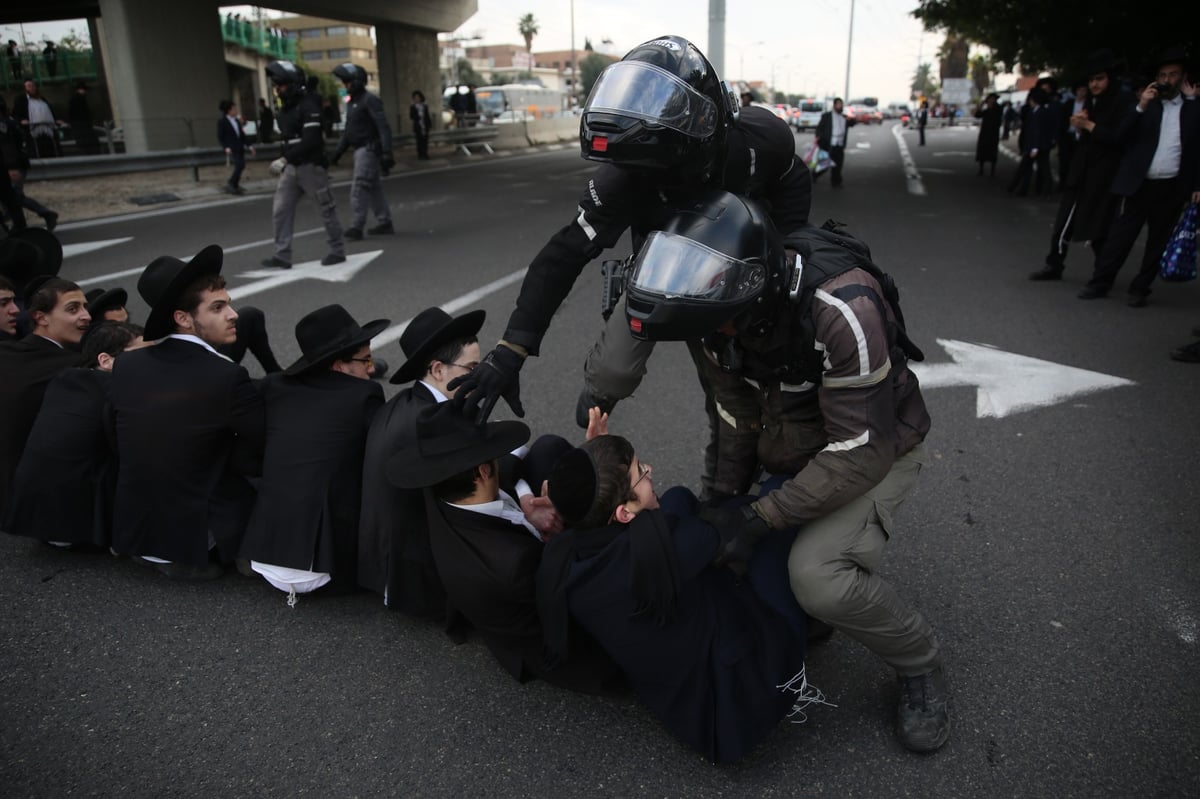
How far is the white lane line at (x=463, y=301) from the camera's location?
604 cm

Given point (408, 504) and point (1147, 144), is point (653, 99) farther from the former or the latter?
point (1147, 144)

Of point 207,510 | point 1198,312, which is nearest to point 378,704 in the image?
point 207,510

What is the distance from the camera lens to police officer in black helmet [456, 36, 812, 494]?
2469 millimetres

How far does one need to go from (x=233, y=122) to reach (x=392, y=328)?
10396mm

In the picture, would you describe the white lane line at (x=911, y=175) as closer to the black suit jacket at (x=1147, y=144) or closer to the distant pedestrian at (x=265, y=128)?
the black suit jacket at (x=1147, y=144)

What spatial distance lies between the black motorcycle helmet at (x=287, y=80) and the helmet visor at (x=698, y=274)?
7444mm

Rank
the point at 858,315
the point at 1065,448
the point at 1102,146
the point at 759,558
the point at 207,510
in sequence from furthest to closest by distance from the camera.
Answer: the point at 1102,146
the point at 1065,448
the point at 207,510
the point at 759,558
the point at 858,315

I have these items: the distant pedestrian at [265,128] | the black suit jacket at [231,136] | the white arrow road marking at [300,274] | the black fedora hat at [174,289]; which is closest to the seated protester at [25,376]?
the black fedora hat at [174,289]

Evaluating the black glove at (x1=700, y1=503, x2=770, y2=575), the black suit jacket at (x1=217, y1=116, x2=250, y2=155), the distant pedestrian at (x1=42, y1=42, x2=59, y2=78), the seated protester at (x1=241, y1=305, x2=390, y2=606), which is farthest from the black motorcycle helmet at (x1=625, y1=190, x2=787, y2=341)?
the distant pedestrian at (x1=42, y1=42, x2=59, y2=78)

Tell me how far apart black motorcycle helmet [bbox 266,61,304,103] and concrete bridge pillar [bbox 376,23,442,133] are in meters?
18.7

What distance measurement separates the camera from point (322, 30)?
92.7 metres

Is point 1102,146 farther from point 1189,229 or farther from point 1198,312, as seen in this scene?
point 1198,312

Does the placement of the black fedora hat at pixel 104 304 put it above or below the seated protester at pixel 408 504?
above

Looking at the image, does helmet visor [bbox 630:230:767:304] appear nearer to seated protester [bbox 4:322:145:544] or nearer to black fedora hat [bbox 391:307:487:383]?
black fedora hat [bbox 391:307:487:383]
